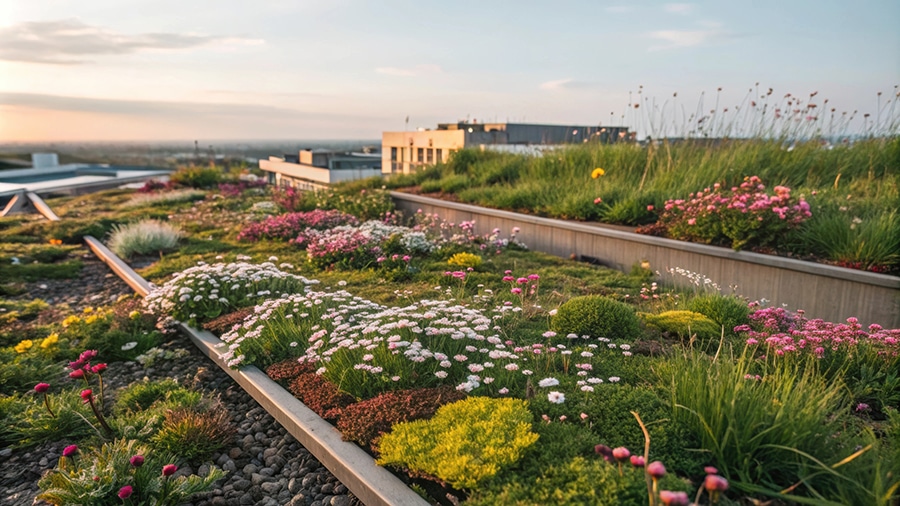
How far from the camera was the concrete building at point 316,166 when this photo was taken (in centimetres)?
3994

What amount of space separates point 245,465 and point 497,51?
10.9 metres

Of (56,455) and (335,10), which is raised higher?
(335,10)

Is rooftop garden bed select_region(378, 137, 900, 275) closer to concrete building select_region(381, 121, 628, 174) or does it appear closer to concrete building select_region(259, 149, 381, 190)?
concrete building select_region(381, 121, 628, 174)

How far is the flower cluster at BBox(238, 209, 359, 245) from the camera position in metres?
9.39

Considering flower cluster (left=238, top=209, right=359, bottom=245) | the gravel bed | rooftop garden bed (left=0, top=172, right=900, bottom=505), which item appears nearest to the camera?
rooftop garden bed (left=0, top=172, right=900, bottom=505)

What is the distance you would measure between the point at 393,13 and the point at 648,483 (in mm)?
9640

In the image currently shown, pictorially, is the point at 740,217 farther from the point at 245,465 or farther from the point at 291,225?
the point at 291,225

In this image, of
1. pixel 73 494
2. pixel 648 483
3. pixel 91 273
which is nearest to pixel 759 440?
pixel 648 483

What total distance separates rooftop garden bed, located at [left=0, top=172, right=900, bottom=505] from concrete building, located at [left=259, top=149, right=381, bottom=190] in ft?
110

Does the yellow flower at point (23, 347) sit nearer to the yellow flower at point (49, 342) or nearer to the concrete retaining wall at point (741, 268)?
the yellow flower at point (49, 342)

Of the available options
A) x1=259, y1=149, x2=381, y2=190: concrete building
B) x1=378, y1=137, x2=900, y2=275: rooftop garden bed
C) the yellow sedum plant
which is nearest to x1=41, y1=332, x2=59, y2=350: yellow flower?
the yellow sedum plant

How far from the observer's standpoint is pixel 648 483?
74.6 inches

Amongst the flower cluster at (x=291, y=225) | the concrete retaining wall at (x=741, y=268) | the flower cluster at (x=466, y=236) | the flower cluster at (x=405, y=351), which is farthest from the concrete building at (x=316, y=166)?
the flower cluster at (x=405, y=351)

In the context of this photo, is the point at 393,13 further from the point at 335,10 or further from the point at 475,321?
the point at 475,321
